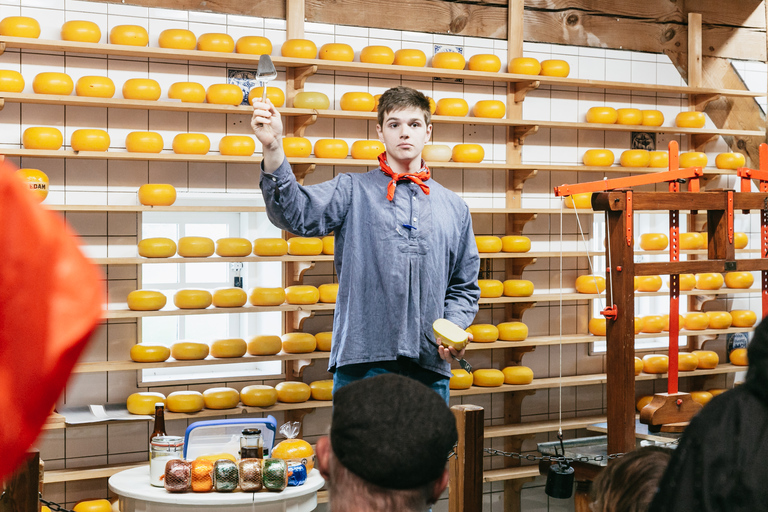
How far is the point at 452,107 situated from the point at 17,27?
2343 mm

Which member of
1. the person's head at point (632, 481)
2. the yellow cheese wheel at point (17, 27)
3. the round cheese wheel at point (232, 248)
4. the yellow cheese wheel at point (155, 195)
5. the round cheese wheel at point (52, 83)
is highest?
the yellow cheese wheel at point (17, 27)

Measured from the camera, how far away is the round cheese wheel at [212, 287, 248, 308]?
3902 millimetres

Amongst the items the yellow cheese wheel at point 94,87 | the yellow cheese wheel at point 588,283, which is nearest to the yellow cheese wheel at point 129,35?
the yellow cheese wheel at point 94,87

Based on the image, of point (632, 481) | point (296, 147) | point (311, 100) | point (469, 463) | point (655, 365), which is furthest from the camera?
point (655, 365)

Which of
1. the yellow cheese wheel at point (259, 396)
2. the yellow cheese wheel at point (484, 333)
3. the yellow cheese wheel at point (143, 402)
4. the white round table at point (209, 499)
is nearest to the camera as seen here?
the white round table at point (209, 499)

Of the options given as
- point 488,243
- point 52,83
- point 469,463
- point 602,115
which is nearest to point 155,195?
point 52,83

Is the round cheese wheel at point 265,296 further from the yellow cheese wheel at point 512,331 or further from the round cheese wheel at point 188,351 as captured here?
the yellow cheese wheel at point 512,331

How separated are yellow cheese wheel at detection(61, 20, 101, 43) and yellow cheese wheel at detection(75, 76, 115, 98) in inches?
7.4

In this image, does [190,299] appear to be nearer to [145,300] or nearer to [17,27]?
[145,300]

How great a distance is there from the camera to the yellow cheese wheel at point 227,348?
390 centimetres

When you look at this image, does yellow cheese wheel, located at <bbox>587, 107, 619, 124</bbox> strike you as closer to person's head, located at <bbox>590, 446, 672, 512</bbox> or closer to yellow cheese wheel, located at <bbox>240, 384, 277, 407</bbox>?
yellow cheese wheel, located at <bbox>240, 384, 277, 407</bbox>

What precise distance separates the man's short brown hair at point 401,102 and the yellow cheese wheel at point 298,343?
7.13ft

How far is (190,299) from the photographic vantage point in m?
3.86

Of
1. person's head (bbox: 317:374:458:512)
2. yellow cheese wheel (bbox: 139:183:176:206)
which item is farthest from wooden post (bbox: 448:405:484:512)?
yellow cheese wheel (bbox: 139:183:176:206)
